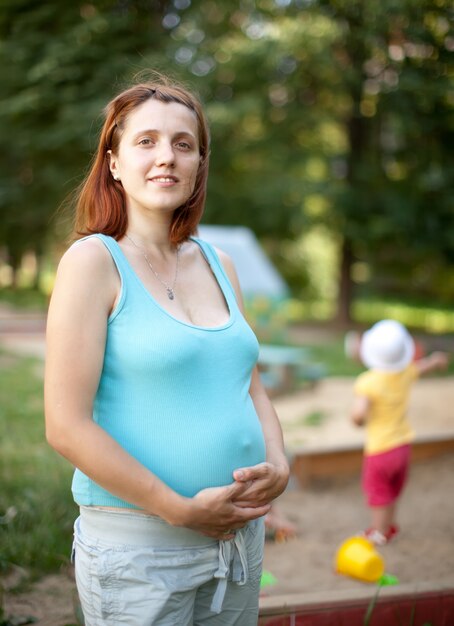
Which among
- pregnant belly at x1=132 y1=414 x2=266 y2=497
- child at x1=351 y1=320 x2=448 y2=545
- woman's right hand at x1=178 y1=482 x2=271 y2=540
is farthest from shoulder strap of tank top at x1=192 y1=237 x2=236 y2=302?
child at x1=351 y1=320 x2=448 y2=545

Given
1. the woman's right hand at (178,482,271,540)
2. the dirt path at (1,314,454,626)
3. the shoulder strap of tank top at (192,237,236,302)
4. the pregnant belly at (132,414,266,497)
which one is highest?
the shoulder strap of tank top at (192,237,236,302)

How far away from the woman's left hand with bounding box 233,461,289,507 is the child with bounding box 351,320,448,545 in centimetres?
247

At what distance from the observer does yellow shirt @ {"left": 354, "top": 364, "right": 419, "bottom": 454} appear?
13.2ft

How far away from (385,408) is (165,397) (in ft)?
9.05

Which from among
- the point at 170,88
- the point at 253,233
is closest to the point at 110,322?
the point at 170,88

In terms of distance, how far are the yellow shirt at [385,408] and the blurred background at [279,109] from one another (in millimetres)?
7222

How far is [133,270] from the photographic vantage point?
1.58m

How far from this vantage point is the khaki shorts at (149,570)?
4.90 ft

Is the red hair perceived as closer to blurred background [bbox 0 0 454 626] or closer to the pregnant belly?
the pregnant belly

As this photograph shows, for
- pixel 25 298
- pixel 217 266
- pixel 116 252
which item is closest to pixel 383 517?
pixel 217 266

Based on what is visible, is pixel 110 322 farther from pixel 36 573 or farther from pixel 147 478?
pixel 36 573

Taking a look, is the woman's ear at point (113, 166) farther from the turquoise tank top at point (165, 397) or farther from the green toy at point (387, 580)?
the green toy at point (387, 580)

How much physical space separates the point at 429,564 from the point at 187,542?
2509 millimetres

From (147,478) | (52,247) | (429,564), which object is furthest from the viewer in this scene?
(52,247)
